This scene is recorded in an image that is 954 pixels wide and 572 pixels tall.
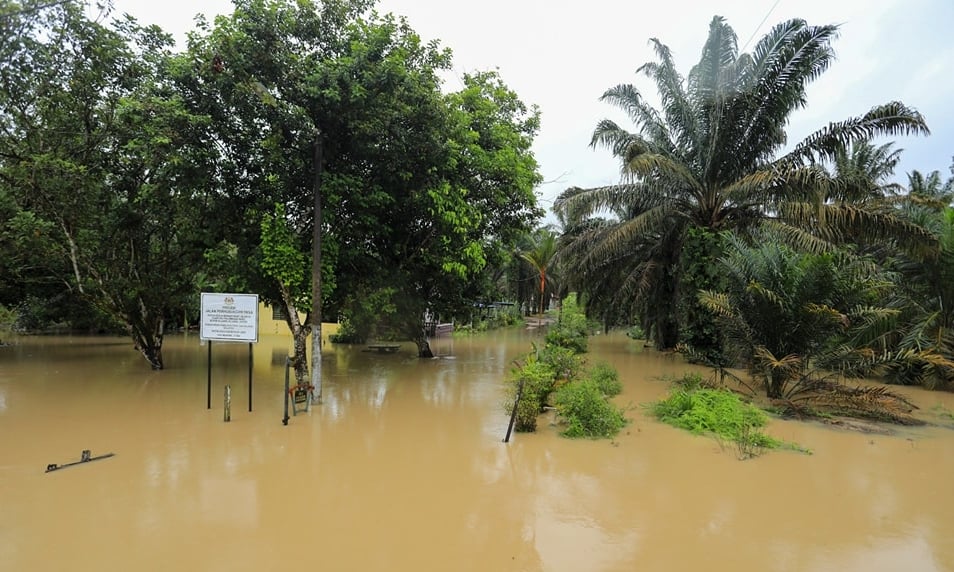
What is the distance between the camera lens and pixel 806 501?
5.17 metres

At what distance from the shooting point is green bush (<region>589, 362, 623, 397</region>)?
1061cm

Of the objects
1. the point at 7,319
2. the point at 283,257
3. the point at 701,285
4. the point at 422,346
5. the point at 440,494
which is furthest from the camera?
the point at 7,319

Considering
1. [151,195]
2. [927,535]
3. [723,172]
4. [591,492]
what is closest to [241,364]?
[151,195]

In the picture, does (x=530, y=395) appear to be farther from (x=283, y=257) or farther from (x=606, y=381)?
(x=283, y=257)

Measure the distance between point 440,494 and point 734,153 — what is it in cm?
1208

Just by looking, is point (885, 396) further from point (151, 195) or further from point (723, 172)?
point (151, 195)

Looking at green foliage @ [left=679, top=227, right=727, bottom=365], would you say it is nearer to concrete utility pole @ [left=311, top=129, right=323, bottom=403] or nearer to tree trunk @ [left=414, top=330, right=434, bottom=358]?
tree trunk @ [left=414, top=330, right=434, bottom=358]

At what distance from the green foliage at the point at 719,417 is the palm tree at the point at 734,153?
5.78 m

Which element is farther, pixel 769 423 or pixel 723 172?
pixel 723 172

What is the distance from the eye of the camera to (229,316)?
8.84 metres

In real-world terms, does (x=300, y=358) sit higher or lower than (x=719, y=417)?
higher

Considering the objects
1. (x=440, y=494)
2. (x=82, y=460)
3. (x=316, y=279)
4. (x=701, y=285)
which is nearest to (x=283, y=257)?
(x=316, y=279)

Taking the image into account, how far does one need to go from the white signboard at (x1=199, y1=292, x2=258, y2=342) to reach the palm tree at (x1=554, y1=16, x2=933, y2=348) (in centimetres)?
871

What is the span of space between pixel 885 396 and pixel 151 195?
1406 cm
